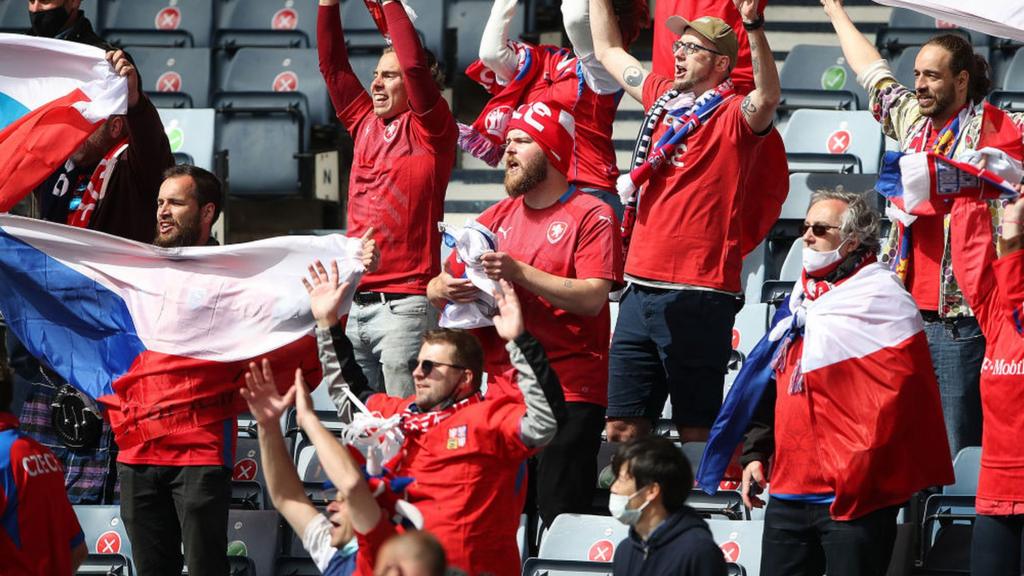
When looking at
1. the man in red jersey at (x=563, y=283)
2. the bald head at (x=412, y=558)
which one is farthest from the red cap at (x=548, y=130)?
the bald head at (x=412, y=558)

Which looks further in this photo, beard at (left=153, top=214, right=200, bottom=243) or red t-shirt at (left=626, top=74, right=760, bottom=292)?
red t-shirt at (left=626, top=74, right=760, bottom=292)

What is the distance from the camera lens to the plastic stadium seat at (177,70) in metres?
10.9

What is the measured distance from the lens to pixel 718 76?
22.6 feet

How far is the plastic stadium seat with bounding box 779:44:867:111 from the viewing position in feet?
32.4

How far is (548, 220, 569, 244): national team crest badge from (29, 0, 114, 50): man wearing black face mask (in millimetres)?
2263

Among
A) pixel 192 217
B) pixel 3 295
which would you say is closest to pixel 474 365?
pixel 192 217

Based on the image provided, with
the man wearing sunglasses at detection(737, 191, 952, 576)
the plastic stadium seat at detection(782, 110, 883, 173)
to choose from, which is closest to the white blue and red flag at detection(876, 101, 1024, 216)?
the man wearing sunglasses at detection(737, 191, 952, 576)

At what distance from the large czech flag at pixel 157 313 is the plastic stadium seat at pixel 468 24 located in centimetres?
480

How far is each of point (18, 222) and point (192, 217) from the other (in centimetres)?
65

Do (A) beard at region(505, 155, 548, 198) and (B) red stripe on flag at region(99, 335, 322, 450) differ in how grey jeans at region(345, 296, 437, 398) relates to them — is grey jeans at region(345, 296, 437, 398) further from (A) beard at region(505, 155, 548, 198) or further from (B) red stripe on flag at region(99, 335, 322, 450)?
(A) beard at region(505, 155, 548, 198)

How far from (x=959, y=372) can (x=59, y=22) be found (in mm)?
3988

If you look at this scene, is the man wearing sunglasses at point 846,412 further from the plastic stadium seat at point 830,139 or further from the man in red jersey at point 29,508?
the plastic stadium seat at point 830,139

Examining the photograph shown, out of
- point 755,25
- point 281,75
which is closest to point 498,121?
point 755,25

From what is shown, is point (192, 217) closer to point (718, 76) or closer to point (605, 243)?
point (605, 243)
